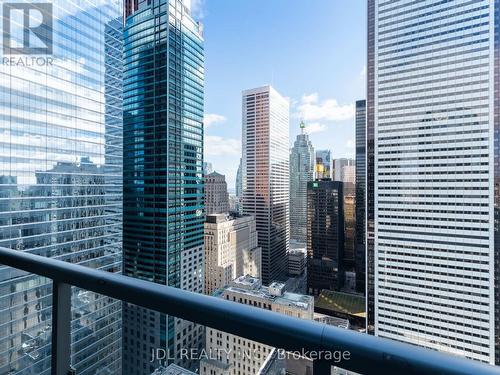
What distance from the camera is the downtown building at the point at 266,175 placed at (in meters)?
40.1

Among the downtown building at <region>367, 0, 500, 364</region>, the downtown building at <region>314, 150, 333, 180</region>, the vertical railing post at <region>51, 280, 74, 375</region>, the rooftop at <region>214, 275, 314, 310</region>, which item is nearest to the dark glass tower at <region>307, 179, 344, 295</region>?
the downtown building at <region>367, 0, 500, 364</region>

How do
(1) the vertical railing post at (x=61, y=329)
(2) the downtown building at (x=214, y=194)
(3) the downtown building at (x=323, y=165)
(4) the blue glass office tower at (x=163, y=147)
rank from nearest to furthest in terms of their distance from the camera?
(1) the vertical railing post at (x=61, y=329)
(4) the blue glass office tower at (x=163, y=147)
(2) the downtown building at (x=214, y=194)
(3) the downtown building at (x=323, y=165)

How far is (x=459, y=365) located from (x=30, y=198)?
12345 millimetres

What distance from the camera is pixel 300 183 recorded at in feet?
187

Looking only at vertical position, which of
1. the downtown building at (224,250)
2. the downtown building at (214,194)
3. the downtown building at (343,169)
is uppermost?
the downtown building at (343,169)

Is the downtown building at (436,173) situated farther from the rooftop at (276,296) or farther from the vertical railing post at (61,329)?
the vertical railing post at (61,329)

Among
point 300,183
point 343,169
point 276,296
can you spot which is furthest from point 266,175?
point 276,296

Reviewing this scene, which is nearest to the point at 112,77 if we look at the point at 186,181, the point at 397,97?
the point at 186,181

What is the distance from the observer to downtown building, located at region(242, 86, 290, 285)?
40.1m

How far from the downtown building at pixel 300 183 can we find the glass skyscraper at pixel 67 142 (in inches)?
1782

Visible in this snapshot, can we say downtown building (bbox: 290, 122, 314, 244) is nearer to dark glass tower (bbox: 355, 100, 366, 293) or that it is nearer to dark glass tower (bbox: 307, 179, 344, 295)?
dark glass tower (bbox: 355, 100, 366, 293)

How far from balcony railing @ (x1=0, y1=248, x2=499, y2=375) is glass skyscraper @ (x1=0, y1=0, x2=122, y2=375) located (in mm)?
7824

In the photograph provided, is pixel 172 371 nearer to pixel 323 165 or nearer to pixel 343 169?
pixel 343 169

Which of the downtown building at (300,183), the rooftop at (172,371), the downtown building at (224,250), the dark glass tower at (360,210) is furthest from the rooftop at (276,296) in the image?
the downtown building at (300,183)
